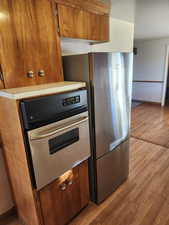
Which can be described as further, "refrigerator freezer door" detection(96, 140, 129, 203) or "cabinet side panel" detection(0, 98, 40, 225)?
"refrigerator freezer door" detection(96, 140, 129, 203)

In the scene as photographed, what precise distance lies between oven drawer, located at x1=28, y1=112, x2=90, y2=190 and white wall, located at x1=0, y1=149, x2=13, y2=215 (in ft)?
2.04

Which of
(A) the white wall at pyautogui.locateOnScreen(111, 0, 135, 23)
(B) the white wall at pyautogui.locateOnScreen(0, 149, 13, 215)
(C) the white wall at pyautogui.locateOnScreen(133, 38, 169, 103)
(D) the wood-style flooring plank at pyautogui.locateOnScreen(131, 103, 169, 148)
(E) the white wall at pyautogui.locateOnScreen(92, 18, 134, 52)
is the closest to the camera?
(B) the white wall at pyautogui.locateOnScreen(0, 149, 13, 215)

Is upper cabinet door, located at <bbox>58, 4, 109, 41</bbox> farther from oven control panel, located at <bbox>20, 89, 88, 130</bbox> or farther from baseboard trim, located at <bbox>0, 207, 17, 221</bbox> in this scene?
baseboard trim, located at <bbox>0, 207, 17, 221</bbox>

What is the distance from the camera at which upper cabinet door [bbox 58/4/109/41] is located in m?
1.31

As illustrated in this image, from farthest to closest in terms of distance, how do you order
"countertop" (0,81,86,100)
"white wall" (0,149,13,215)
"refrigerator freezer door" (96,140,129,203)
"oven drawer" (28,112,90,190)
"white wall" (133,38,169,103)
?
"white wall" (133,38,169,103), "refrigerator freezer door" (96,140,129,203), "white wall" (0,149,13,215), "oven drawer" (28,112,90,190), "countertop" (0,81,86,100)

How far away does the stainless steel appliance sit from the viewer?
3.29 feet

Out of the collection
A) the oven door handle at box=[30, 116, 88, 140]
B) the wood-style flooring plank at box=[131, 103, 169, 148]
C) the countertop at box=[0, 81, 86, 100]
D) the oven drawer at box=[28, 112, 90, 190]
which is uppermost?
the countertop at box=[0, 81, 86, 100]

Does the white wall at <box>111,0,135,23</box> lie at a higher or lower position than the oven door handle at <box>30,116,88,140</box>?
higher

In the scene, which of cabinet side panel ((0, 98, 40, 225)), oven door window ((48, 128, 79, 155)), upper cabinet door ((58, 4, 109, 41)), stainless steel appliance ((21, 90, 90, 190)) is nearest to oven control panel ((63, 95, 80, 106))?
stainless steel appliance ((21, 90, 90, 190))

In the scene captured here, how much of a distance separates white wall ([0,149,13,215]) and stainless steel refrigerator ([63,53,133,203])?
885mm

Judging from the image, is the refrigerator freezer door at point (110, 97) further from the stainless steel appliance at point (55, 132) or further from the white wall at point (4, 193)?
the white wall at point (4, 193)

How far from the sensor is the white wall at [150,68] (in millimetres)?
5152

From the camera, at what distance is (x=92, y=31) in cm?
Result: 155

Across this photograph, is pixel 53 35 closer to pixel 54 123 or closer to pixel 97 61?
pixel 97 61
